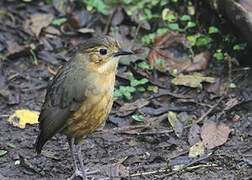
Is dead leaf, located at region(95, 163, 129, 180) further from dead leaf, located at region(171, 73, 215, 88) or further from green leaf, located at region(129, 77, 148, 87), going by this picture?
dead leaf, located at region(171, 73, 215, 88)

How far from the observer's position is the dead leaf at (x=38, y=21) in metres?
8.07

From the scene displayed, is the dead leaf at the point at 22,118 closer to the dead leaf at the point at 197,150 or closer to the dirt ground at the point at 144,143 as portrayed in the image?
the dirt ground at the point at 144,143

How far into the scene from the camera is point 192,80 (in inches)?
261

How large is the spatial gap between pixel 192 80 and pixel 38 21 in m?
3.43

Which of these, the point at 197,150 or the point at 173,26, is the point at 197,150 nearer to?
the point at 197,150

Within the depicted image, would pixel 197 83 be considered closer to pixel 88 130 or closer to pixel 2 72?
pixel 88 130

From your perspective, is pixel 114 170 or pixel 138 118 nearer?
pixel 114 170

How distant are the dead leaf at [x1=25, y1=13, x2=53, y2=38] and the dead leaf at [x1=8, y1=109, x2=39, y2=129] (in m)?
2.14

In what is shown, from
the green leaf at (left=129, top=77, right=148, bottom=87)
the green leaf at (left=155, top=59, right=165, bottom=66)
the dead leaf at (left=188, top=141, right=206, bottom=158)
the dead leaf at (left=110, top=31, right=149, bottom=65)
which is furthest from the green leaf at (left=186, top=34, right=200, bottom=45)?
the dead leaf at (left=188, top=141, right=206, bottom=158)

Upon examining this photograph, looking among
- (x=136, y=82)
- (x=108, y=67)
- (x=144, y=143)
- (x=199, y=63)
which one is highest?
(x=108, y=67)

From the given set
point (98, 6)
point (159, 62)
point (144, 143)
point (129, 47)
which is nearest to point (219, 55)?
point (159, 62)

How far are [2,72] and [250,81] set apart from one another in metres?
4.14

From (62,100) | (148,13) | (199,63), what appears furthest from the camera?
Result: (148,13)

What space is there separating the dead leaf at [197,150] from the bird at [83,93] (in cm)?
129
